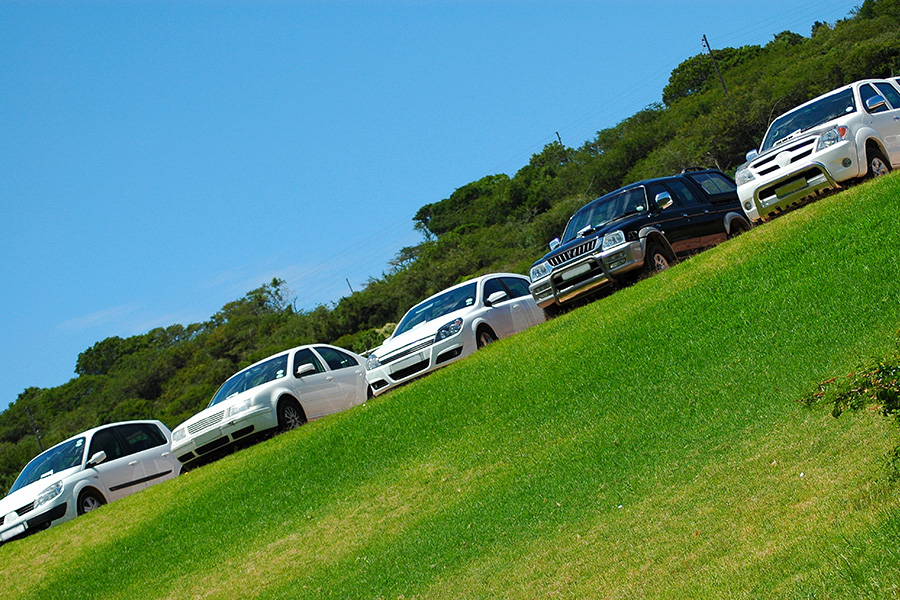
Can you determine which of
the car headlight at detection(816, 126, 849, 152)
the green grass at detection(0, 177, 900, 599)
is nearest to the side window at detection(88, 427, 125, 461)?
the green grass at detection(0, 177, 900, 599)

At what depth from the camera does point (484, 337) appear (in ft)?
49.2

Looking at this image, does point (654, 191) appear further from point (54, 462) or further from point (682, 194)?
point (54, 462)

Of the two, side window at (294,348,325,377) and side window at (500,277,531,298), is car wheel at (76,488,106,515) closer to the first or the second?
side window at (294,348,325,377)

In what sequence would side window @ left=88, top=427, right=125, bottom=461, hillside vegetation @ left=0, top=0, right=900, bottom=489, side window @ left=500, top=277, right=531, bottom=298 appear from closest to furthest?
side window @ left=88, top=427, right=125, bottom=461
side window @ left=500, top=277, right=531, bottom=298
hillside vegetation @ left=0, top=0, right=900, bottom=489

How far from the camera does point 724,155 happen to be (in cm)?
5500

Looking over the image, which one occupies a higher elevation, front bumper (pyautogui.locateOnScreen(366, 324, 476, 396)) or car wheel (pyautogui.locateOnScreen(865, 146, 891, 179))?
car wheel (pyautogui.locateOnScreen(865, 146, 891, 179))

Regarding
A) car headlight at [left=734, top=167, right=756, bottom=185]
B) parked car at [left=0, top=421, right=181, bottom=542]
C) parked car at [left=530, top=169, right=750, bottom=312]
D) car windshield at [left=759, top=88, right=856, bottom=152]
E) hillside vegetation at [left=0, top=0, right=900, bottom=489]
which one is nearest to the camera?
parked car at [left=530, top=169, right=750, bottom=312]

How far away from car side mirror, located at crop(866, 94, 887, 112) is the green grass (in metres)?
2.15

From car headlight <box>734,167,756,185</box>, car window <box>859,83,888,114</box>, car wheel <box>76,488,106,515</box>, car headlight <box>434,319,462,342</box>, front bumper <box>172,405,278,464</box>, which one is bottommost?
car wheel <box>76,488,106,515</box>

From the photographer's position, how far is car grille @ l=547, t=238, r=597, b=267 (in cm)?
1451

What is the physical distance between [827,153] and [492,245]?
57.9 m

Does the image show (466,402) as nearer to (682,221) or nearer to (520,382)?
(520,382)

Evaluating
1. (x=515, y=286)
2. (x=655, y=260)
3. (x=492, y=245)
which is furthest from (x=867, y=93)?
(x=492, y=245)

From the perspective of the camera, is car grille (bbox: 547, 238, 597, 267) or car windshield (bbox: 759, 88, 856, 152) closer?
car windshield (bbox: 759, 88, 856, 152)
